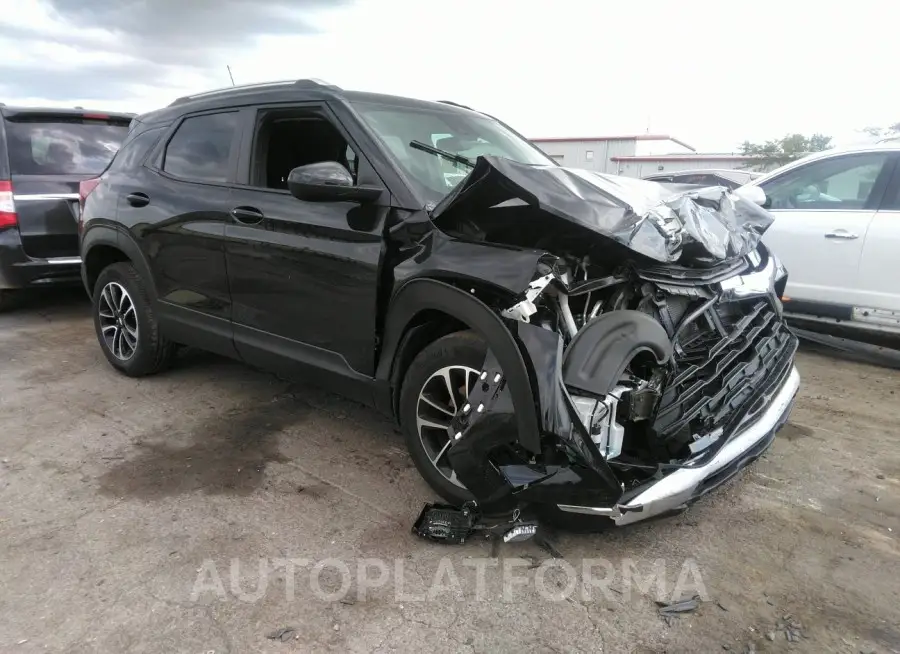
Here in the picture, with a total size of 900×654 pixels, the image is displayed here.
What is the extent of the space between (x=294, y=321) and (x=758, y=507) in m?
2.50

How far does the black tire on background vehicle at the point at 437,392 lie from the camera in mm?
2631

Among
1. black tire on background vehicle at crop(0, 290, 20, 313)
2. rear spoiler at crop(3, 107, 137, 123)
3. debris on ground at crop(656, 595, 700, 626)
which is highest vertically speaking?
rear spoiler at crop(3, 107, 137, 123)

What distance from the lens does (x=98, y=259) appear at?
4.85 meters

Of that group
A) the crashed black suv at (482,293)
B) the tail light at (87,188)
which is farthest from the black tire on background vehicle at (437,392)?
the tail light at (87,188)

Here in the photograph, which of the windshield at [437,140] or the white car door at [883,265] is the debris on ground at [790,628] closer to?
the windshield at [437,140]

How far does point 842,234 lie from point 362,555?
4557 millimetres

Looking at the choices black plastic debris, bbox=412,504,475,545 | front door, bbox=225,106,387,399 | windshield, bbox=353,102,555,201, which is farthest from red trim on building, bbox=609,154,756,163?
black plastic debris, bbox=412,504,475,545

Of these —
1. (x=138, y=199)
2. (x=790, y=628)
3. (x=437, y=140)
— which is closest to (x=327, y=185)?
(x=437, y=140)

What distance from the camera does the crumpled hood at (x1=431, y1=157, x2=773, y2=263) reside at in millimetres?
2449

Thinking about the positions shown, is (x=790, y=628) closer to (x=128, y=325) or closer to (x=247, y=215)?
(x=247, y=215)

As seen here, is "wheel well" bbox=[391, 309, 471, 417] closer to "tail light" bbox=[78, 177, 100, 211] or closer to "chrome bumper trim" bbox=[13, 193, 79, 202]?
"tail light" bbox=[78, 177, 100, 211]

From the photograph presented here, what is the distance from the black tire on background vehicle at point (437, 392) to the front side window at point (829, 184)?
13.5 ft

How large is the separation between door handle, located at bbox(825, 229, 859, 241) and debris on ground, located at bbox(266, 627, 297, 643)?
4.94 m

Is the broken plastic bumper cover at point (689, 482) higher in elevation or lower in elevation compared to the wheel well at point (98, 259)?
lower
